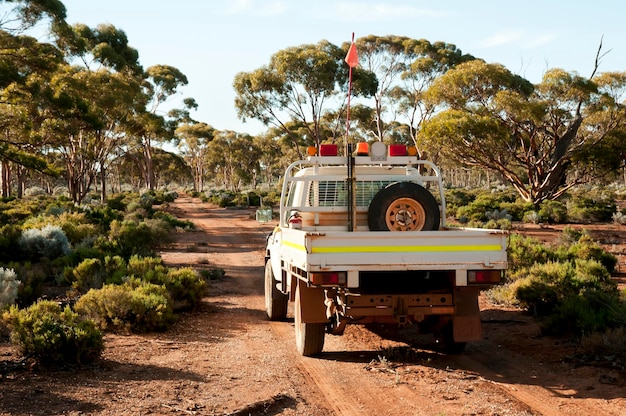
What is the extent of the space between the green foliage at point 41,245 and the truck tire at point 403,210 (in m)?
9.89

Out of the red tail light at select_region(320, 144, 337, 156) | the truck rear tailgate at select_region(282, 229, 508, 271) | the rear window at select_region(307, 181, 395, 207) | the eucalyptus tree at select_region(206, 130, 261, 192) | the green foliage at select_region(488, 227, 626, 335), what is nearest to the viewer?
the truck rear tailgate at select_region(282, 229, 508, 271)

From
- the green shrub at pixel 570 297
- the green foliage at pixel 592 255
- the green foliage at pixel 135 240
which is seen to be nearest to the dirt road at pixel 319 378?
the green shrub at pixel 570 297

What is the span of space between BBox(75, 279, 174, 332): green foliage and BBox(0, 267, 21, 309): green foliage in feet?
3.65

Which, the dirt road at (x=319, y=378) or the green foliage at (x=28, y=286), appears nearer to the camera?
the dirt road at (x=319, y=378)

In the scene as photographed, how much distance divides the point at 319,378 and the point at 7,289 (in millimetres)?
5348

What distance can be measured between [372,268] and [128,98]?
1197 inches

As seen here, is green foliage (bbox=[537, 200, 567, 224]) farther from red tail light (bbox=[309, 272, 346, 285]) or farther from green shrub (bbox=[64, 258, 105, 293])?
red tail light (bbox=[309, 272, 346, 285])

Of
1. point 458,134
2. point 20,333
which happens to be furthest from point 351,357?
point 458,134

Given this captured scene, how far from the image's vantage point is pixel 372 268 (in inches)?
252

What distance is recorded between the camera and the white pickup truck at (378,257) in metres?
6.39

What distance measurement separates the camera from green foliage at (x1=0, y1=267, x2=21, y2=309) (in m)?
8.97

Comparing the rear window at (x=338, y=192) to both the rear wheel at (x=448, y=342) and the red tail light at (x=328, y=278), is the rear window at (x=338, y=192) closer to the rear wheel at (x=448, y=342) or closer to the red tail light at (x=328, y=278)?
the rear wheel at (x=448, y=342)

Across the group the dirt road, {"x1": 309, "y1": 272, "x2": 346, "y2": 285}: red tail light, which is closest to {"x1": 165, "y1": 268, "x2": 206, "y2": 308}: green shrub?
the dirt road

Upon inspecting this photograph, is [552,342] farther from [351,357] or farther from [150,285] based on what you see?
[150,285]
